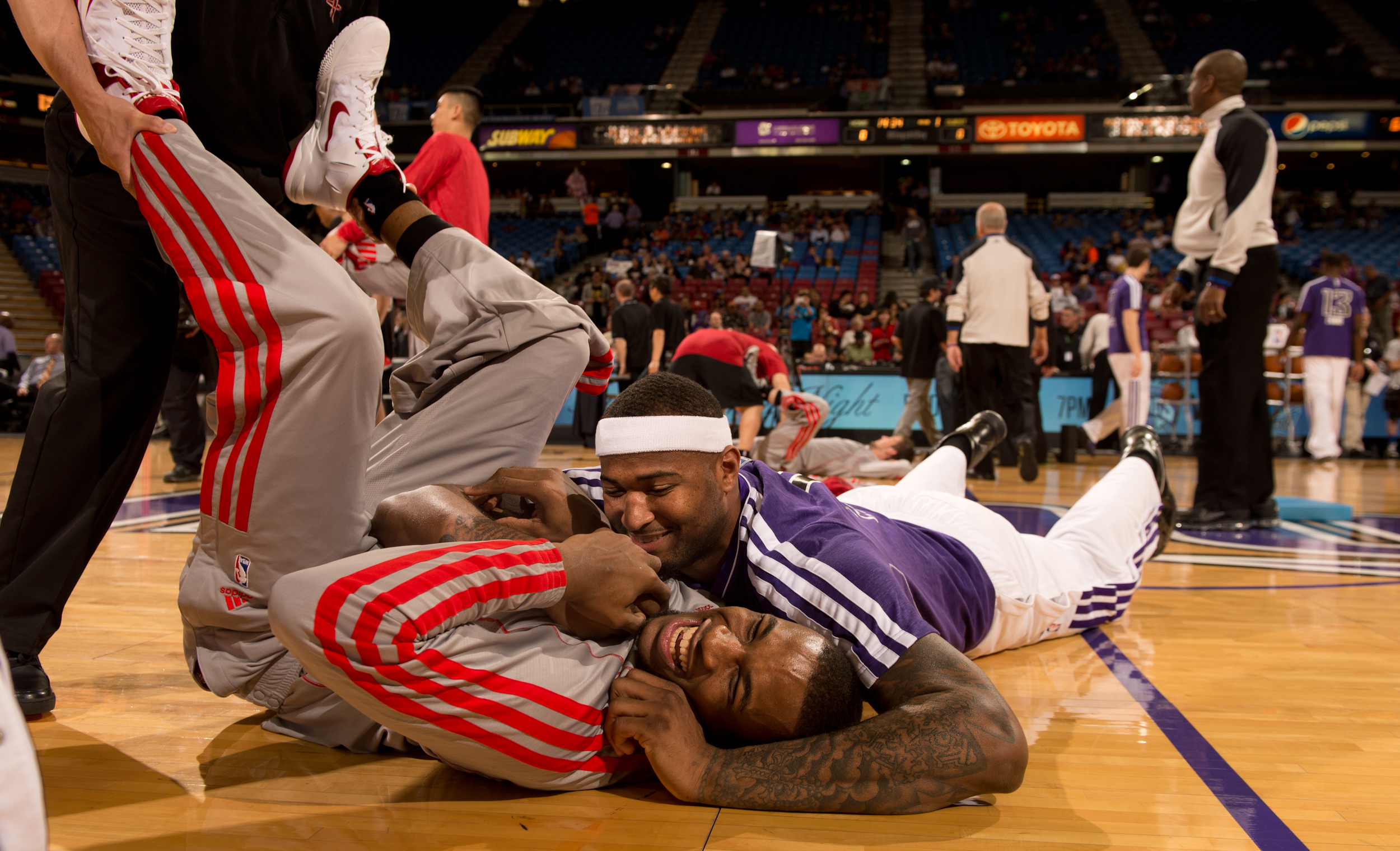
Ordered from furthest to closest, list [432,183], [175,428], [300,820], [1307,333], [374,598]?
1. [1307,333]
2. [175,428]
3. [432,183]
4. [300,820]
5. [374,598]

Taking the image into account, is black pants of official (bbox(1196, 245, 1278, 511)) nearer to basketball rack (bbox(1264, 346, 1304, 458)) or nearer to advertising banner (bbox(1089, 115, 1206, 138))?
basketball rack (bbox(1264, 346, 1304, 458))

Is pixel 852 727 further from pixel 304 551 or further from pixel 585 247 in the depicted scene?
pixel 585 247

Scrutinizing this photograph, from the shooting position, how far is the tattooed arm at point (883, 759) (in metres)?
1.43

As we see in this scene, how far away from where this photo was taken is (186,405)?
614cm

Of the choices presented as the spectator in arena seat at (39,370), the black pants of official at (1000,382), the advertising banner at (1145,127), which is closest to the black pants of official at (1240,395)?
the black pants of official at (1000,382)

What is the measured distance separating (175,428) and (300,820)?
561 cm

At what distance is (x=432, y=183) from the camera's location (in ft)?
12.7

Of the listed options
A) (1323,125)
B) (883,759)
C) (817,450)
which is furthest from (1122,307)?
(1323,125)

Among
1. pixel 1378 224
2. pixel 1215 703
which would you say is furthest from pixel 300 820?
pixel 1378 224

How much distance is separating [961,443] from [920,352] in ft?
15.5

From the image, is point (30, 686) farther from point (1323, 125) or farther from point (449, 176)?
point (1323, 125)

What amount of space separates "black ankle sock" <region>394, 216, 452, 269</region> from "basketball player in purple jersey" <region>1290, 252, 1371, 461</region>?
9.07 metres

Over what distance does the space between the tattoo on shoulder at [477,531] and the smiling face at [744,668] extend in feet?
1.08

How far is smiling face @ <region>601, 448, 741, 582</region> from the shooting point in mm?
1784
